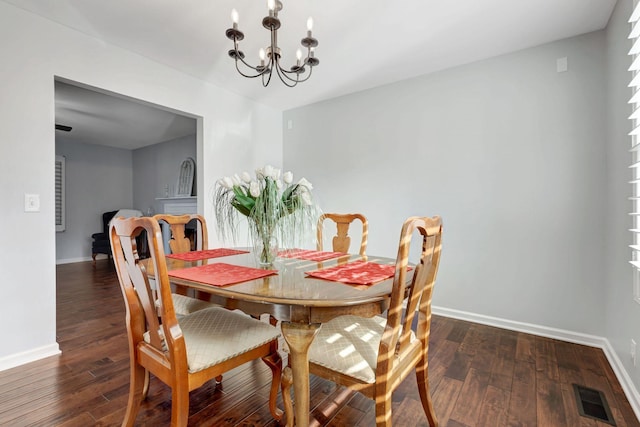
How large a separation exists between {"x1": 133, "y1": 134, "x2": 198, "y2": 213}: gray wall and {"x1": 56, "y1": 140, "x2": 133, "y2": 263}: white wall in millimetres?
334

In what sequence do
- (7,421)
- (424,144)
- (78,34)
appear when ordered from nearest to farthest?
1. (7,421)
2. (78,34)
3. (424,144)

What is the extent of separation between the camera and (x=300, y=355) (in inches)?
44.4

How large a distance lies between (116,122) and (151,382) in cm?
458

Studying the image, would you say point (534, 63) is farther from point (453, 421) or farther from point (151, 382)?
point (151, 382)

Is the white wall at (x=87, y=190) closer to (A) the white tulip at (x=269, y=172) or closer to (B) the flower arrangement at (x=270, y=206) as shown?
(B) the flower arrangement at (x=270, y=206)

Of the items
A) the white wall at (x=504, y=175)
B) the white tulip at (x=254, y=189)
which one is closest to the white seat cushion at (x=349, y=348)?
the white tulip at (x=254, y=189)

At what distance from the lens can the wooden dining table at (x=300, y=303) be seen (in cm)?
107

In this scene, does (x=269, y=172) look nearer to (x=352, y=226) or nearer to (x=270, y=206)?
(x=270, y=206)

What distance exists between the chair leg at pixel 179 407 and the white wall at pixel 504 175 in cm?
260

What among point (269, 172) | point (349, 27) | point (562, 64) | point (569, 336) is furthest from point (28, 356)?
point (562, 64)

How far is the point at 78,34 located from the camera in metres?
2.42

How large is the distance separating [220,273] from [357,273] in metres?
0.65

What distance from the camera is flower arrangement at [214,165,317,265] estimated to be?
153cm

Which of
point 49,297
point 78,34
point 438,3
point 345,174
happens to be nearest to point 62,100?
point 78,34
